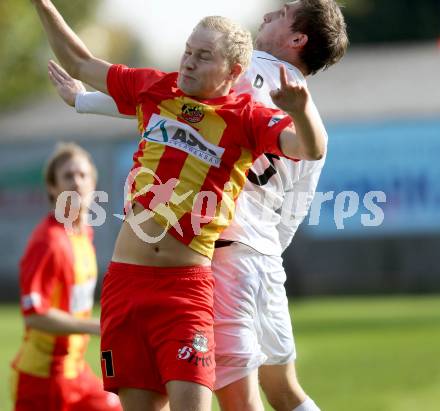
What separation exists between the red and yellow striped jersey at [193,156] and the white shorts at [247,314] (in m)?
0.32

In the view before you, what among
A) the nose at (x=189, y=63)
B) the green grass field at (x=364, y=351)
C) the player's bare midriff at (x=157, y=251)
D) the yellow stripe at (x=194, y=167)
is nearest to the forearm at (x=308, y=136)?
the yellow stripe at (x=194, y=167)

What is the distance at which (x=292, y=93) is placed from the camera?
183 inches

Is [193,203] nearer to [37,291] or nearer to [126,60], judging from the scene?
[37,291]

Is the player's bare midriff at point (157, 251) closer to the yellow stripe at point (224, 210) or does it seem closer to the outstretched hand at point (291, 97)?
the yellow stripe at point (224, 210)

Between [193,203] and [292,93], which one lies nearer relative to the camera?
[292,93]

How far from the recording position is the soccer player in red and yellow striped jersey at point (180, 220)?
5141mm

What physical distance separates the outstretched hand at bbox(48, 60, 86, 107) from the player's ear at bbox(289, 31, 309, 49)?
3.37ft

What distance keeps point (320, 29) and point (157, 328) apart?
167 centimetres

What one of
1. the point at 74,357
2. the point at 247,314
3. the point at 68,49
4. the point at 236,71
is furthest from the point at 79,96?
the point at 74,357

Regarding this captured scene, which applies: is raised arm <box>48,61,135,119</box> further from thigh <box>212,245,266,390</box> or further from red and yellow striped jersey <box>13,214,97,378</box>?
red and yellow striped jersey <box>13,214,97,378</box>

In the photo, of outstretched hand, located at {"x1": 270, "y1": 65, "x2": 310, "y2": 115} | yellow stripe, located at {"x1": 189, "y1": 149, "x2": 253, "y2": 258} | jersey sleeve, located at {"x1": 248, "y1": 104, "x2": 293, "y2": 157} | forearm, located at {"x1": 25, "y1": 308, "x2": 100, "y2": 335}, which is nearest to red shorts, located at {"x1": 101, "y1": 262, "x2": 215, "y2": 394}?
yellow stripe, located at {"x1": 189, "y1": 149, "x2": 253, "y2": 258}

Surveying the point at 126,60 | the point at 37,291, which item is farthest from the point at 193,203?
the point at 126,60

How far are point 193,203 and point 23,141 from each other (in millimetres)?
18482

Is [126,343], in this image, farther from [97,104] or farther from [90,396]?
[90,396]
